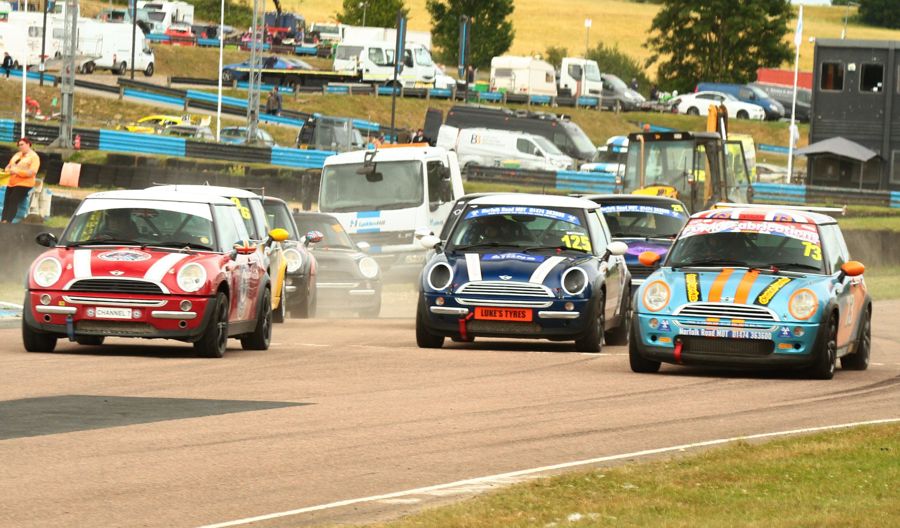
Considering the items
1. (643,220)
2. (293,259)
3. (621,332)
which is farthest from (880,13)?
(621,332)

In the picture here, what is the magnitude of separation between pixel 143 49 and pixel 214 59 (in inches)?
593

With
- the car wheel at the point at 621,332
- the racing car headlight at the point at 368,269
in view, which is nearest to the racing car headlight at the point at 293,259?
the racing car headlight at the point at 368,269

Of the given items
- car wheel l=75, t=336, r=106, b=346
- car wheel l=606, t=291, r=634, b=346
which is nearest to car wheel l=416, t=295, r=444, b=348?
car wheel l=606, t=291, r=634, b=346

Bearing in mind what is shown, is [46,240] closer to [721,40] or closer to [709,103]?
[709,103]

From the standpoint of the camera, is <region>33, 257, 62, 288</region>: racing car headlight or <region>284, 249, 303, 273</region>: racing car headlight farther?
<region>284, 249, 303, 273</region>: racing car headlight

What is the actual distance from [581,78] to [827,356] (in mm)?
77600

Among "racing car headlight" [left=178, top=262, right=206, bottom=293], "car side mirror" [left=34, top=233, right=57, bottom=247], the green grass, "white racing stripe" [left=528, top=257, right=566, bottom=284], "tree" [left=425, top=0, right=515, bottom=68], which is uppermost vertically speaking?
"tree" [left=425, top=0, right=515, bottom=68]

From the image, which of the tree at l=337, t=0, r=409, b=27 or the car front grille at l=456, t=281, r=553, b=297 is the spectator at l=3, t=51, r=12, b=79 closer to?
the tree at l=337, t=0, r=409, b=27

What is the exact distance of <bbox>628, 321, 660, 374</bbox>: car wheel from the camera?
49.3 ft

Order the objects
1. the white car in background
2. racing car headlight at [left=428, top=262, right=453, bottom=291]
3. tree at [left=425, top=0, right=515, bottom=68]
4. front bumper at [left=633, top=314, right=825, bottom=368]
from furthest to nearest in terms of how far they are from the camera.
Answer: tree at [left=425, top=0, right=515, bottom=68]
the white car in background
racing car headlight at [left=428, top=262, right=453, bottom=291]
front bumper at [left=633, top=314, right=825, bottom=368]

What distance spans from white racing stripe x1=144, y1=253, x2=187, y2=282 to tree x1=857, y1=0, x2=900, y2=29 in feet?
524

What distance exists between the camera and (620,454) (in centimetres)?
994

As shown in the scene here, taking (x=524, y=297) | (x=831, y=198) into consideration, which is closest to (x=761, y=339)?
(x=524, y=297)

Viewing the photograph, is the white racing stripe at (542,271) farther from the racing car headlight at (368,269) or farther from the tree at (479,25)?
the tree at (479,25)
